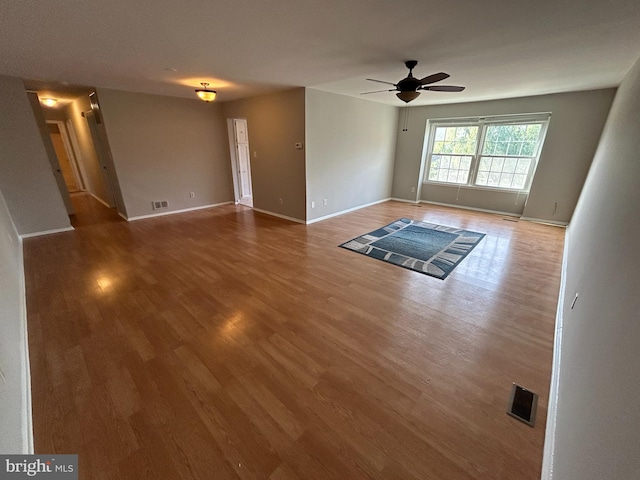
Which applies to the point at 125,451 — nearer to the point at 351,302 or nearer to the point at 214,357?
the point at 214,357

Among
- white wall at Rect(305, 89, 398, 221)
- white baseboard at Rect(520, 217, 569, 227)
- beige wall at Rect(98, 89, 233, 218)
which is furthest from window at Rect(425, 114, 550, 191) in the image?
beige wall at Rect(98, 89, 233, 218)

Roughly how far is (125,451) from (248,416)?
634 mm

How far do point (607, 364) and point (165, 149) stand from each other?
6733 mm

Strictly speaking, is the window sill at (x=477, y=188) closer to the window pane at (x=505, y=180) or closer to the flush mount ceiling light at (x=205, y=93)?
the window pane at (x=505, y=180)

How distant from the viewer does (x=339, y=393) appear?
1.68 m

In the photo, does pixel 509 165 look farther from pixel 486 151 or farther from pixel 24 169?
pixel 24 169

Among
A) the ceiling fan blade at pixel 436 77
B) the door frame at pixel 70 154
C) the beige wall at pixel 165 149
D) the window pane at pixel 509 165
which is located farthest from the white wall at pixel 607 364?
the door frame at pixel 70 154

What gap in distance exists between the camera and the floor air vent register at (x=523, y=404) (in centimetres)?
153

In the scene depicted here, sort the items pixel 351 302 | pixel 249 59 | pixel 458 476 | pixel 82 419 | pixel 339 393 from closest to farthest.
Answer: pixel 458 476, pixel 82 419, pixel 339 393, pixel 351 302, pixel 249 59

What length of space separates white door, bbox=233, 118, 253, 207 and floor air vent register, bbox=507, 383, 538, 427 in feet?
20.0

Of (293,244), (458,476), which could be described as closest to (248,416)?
(458,476)

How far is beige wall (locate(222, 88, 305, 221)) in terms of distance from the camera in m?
4.74

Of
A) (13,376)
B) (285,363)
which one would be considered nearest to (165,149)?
(13,376)

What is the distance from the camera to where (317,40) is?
237cm
